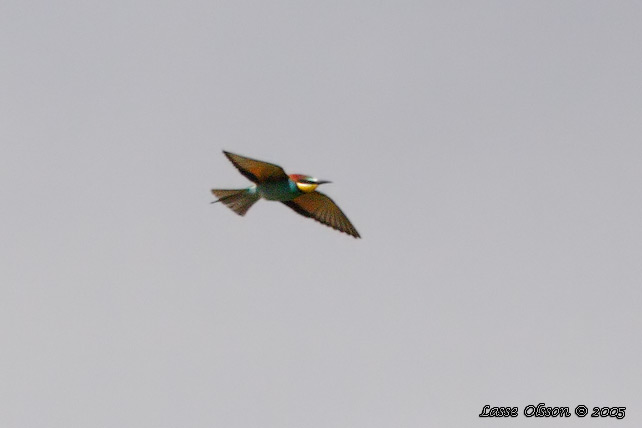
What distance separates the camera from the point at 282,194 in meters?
10.4

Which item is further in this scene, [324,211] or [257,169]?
[324,211]

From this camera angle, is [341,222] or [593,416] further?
[341,222]

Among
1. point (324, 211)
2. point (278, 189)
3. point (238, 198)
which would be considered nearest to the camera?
point (278, 189)

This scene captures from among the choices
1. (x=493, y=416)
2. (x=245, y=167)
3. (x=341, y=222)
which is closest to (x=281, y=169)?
(x=245, y=167)

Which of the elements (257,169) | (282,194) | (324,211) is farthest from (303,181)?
(324,211)

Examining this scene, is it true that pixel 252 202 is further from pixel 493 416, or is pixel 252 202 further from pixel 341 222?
pixel 493 416

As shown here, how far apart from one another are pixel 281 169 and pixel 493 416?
2848 mm

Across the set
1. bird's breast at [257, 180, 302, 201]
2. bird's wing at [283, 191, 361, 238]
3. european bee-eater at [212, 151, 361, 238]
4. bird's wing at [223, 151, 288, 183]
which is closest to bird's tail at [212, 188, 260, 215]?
european bee-eater at [212, 151, 361, 238]

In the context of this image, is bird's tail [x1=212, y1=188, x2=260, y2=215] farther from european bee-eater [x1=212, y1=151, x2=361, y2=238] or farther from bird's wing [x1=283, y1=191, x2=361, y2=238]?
bird's wing [x1=283, y1=191, x2=361, y2=238]

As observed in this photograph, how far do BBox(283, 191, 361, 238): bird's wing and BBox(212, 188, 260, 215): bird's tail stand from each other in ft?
1.60

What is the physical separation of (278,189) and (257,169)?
0.41 meters

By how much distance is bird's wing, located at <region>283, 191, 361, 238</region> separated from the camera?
10992mm

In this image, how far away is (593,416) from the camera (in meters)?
9.99

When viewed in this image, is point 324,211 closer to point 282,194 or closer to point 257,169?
point 282,194
